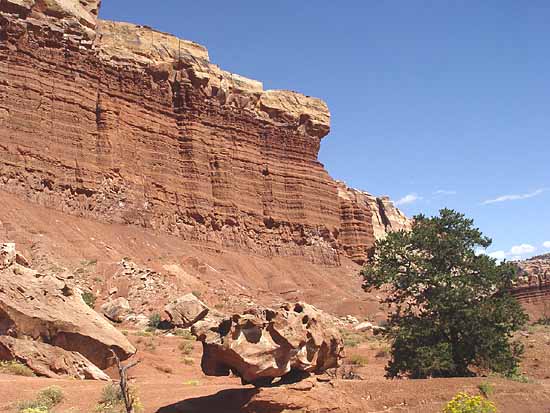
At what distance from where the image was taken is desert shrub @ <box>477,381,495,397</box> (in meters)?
12.9

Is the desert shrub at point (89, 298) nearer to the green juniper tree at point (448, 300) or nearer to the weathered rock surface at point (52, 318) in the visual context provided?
the weathered rock surface at point (52, 318)

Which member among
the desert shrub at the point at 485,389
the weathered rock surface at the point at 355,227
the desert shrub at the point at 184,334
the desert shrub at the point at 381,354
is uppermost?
the weathered rock surface at the point at 355,227

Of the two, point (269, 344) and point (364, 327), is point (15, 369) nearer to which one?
point (269, 344)

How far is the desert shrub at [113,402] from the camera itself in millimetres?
11211

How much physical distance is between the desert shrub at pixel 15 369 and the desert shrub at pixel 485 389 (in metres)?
10.7

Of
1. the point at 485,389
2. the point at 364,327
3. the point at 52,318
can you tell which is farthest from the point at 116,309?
the point at 485,389

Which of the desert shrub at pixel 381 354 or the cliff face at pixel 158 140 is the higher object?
the cliff face at pixel 158 140

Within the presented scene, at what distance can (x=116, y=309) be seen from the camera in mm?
31578

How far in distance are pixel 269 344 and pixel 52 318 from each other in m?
7.93

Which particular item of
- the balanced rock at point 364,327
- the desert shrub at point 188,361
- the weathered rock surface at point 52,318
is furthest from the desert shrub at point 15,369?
the balanced rock at point 364,327

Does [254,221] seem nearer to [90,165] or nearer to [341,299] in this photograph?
[341,299]

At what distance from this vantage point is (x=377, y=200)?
110m

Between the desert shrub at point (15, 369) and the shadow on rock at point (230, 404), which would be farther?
the desert shrub at point (15, 369)

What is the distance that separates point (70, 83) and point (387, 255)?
3526 cm
